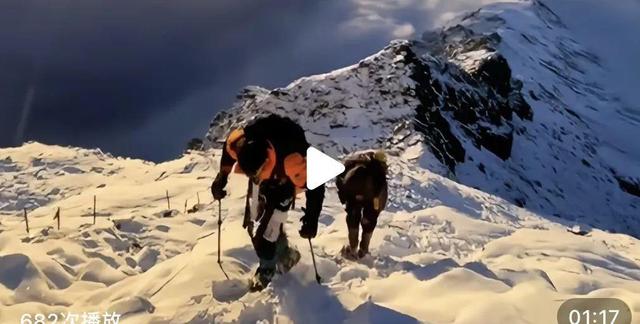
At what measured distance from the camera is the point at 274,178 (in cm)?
798

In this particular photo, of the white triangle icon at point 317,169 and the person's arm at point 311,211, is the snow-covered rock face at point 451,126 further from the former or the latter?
the person's arm at point 311,211

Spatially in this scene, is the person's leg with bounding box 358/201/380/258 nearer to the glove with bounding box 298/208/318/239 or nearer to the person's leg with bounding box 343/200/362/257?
the person's leg with bounding box 343/200/362/257

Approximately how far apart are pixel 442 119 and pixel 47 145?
89.0 metres

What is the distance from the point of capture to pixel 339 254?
1008 centimetres

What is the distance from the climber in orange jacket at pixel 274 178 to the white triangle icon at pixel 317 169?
0.05 meters

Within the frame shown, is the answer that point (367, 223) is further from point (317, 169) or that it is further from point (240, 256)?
point (317, 169)

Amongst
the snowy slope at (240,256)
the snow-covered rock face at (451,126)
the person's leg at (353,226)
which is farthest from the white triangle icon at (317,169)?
the snow-covered rock face at (451,126)

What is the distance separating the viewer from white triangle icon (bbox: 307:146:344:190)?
26.1 ft

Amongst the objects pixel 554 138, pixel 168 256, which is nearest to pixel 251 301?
pixel 168 256

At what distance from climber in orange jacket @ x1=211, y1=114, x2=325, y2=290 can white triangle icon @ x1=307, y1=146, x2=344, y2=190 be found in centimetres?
5

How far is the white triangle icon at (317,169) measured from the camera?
313 inches
